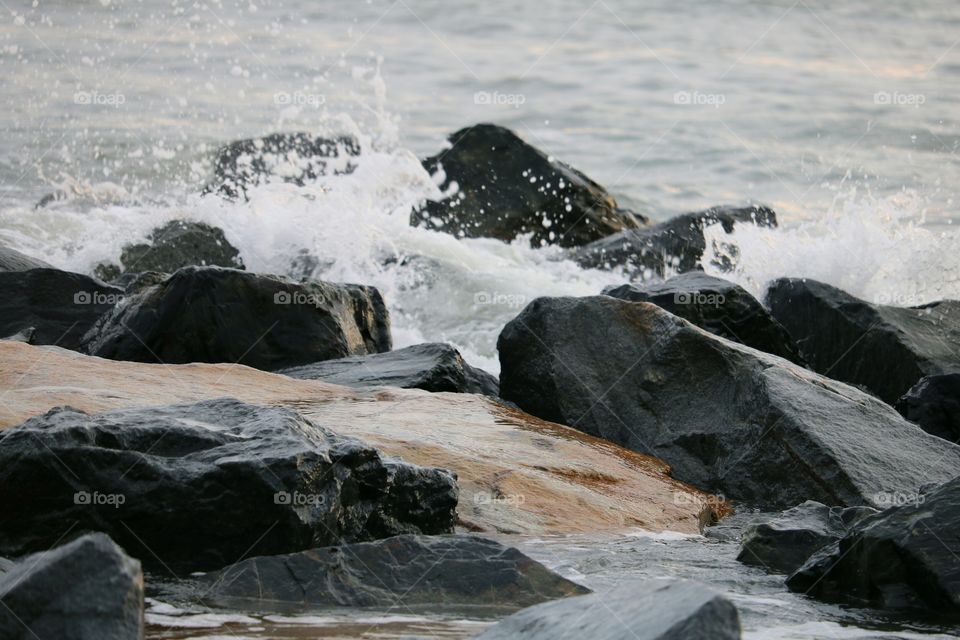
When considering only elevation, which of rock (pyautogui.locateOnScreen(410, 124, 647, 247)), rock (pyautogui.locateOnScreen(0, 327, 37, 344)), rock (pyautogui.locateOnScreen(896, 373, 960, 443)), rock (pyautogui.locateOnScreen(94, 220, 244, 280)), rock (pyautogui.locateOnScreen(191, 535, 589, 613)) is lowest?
rock (pyautogui.locateOnScreen(191, 535, 589, 613))

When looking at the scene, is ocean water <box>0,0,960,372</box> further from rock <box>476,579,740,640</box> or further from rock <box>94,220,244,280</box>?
rock <box>476,579,740,640</box>

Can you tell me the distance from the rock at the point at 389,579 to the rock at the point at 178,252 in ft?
20.9

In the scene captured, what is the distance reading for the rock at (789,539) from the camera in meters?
4.46

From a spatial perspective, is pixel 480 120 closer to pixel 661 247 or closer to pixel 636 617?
pixel 661 247

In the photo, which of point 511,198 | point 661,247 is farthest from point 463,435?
point 511,198

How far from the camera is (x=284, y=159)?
13.1 metres

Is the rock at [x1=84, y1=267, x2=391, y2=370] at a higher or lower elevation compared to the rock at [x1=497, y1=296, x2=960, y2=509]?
higher

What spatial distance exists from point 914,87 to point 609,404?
14506 millimetres

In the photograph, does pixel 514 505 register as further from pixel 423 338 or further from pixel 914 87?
pixel 914 87

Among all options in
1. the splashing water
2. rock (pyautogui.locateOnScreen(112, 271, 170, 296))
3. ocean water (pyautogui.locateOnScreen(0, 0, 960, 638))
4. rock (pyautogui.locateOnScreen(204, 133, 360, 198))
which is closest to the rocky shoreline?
rock (pyautogui.locateOnScreen(112, 271, 170, 296))

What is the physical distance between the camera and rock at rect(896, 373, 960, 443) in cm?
688

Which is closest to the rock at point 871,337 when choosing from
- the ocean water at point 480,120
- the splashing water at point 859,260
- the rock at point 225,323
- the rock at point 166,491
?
the ocean water at point 480,120

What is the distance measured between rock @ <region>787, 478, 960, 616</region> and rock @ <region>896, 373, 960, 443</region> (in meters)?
2.84

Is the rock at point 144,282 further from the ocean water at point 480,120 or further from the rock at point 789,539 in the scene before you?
the rock at point 789,539
